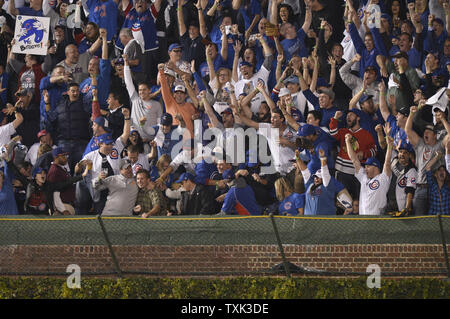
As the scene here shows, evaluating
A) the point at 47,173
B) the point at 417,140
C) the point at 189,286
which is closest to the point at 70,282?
the point at 189,286

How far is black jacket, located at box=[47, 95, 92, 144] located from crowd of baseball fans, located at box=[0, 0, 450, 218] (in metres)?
0.03

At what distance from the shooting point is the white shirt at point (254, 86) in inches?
603

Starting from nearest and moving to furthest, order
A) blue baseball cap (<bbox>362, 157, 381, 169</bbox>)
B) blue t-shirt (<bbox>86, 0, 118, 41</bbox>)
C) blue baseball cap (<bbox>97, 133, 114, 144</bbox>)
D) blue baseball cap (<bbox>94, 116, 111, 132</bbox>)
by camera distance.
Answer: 1. blue baseball cap (<bbox>362, 157, 381, 169</bbox>)
2. blue baseball cap (<bbox>97, 133, 114, 144</bbox>)
3. blue baseball cap (<bbox>94, 116, 111, 132</bbox>)
4. blue t-shirt (<bbox>86, 0, 118, 41</bbox>)

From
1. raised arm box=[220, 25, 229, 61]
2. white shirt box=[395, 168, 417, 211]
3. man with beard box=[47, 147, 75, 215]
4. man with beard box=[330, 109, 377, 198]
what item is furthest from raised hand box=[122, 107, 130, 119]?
white shirt box=[395, 168, 417, 211]

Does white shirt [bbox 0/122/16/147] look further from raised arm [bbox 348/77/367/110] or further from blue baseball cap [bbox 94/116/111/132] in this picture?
raised arm [bbox 348/77/367/110]

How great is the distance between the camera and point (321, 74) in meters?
15.8

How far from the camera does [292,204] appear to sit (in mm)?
13492

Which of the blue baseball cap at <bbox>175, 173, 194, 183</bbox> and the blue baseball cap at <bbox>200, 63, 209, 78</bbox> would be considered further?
the blue baseball cap at <bbox>200, 63, 209, 78</bbox>

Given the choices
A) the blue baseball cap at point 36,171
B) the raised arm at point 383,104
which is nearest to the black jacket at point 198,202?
the blue baseball cap at point 36,171

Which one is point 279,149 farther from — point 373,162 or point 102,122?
point 102,122

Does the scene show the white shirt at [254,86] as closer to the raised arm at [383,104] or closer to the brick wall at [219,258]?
the raised arm at [383,104]

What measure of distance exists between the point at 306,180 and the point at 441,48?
3.94 m

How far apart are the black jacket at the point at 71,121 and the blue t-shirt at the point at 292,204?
4241 millimetres

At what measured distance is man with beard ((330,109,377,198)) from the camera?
45.5ft
